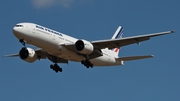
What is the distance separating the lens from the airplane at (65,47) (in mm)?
46656

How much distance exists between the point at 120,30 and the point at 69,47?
1402cm

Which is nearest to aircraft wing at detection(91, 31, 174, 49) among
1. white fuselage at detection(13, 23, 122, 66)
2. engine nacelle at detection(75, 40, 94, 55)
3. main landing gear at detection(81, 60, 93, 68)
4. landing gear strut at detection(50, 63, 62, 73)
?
engine nacelle at detection(75, 40, 94, 55)

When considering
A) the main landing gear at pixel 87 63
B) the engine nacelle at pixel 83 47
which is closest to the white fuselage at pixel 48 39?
the main landing gear at pixel 87 63

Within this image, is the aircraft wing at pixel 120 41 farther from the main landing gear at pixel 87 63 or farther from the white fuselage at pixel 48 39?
the white fuselage at pixel 48 39

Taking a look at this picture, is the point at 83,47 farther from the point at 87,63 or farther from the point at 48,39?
the point at 48,39

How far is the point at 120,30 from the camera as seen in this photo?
2405 inches

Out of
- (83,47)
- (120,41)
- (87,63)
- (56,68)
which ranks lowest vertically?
(87,63)

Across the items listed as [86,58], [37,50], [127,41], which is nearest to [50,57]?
[37,50]

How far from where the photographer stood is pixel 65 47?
48.3 meters

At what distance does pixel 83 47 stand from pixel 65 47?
5.95 ft

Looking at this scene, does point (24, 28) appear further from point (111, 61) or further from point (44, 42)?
point (111, 61)

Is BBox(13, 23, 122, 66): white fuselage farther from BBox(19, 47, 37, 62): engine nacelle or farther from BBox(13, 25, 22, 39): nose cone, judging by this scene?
BBox(19, 47, 37, 62): engine nacelle

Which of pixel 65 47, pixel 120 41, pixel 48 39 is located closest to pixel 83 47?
pixel 65 47

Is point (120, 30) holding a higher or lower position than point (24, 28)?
higher
